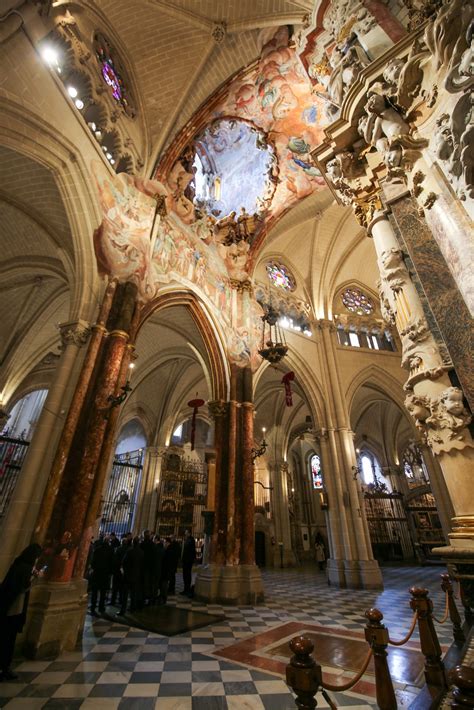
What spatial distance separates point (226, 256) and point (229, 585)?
32.7ft

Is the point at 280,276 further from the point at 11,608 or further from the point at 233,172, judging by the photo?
the point at 11,608

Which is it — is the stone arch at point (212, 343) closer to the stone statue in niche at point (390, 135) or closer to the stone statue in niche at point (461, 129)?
the stone statue in niche at point (390, 135)

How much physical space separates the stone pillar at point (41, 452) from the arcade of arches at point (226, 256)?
27 mm

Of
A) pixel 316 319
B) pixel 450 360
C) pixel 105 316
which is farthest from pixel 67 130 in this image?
pixel 316 319

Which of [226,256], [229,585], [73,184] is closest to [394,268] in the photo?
[73,184]

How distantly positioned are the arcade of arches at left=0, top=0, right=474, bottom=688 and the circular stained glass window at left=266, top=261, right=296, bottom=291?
13 centimetres

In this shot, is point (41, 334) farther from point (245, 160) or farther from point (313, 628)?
point (313, 628)

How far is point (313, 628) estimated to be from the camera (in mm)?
5293

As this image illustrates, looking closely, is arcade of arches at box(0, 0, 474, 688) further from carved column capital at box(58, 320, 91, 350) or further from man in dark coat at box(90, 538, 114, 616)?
man in dark coat at box(90, 538, 114, 616)

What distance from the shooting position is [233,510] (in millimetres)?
8422

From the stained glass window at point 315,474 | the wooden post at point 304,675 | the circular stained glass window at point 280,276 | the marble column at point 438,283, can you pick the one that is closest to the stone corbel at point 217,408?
the marble column at point 438,283

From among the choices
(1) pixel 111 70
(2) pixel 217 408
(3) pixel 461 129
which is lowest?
(3) pixel 461 129

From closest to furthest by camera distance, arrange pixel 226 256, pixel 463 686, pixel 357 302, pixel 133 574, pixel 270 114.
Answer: pixel 463 686 < pixel 133 574 < pixel 270 114 < pixel 226 256 < pixel 357 302

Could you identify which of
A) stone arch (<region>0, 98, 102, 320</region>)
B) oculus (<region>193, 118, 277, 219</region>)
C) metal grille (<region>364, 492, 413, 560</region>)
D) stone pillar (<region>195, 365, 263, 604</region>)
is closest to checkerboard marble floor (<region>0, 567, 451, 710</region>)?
stone pillar (<region>195, 365, 263, 604</region>)
